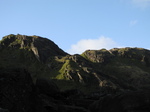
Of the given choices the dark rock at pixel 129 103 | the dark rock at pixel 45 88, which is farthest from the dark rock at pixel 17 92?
the dark rock at pixel 45 88

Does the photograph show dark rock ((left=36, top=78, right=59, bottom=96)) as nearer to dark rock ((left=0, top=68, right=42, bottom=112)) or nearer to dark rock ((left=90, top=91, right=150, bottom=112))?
dark rock ((left=0, top=68, right=42, bottom=112))

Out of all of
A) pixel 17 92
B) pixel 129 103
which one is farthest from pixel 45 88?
pixel 129 103

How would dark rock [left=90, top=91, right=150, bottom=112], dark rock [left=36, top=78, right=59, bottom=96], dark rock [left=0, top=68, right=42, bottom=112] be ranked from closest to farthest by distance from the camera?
dark rock [left=90, top=91, right=150, bottom=112] → dark rock [left=0, top=68, right=42, bottom=112] → dark rock [left=36, top=78, right=59, bottom=96]

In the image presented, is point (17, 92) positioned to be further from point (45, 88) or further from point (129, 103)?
point (45, 88)

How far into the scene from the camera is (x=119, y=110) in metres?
20.1

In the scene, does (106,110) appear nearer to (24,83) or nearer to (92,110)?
(92,110)

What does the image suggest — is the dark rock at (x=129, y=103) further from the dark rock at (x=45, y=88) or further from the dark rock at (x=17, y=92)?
the dark rock at (x=45, y=88)

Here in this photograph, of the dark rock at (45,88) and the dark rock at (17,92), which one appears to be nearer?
the dark rock at (17,92)

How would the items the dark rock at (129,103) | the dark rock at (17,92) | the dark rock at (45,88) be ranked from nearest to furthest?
the dark rock at (129,103) → the dark rock at (17,92) → the dark rock at (45,88)

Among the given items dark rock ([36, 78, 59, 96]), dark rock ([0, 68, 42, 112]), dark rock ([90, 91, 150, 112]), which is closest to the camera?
dark rock ([90, 91, 150, 112])

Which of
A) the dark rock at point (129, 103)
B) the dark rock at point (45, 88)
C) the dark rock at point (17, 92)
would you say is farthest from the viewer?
the dark rock at point (45, 88)

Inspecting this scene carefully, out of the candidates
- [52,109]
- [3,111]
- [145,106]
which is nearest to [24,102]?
[52,109]

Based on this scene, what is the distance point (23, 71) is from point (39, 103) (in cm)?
428

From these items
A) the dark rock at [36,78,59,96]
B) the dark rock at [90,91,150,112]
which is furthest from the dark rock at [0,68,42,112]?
the dark rock at [36,78,59,96]
